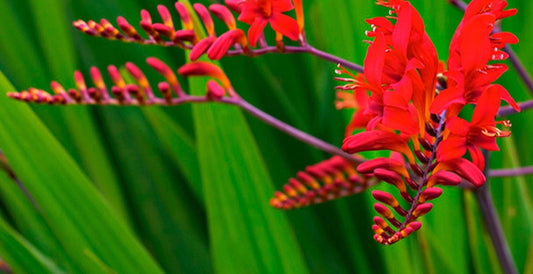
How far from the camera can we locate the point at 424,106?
33cm

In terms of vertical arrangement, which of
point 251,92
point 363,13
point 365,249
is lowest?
point 365,249

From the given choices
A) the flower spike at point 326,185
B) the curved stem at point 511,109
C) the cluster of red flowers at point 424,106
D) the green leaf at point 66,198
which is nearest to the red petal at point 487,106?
the cluster of red flowers at point 424,106

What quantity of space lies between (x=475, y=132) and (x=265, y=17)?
15cm

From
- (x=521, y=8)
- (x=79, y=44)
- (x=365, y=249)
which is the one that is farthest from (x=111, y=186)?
(x=521, y=8)

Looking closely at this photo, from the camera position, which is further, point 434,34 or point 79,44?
point 79,44

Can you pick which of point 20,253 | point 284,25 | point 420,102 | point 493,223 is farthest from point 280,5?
point 20,253

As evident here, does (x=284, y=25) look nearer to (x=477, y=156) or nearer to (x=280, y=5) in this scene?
(x=280, y=5)

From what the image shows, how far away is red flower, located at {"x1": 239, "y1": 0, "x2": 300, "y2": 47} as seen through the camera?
39 cm

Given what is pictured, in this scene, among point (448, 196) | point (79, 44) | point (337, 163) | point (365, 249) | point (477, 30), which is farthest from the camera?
point (79, 44)

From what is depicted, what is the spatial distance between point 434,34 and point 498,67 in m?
0.24

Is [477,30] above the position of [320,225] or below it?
above

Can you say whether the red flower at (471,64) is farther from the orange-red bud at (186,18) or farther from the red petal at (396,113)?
the orange-red bud at (186,18)

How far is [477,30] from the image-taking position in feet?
1.03

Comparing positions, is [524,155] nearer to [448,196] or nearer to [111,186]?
[448,196]
